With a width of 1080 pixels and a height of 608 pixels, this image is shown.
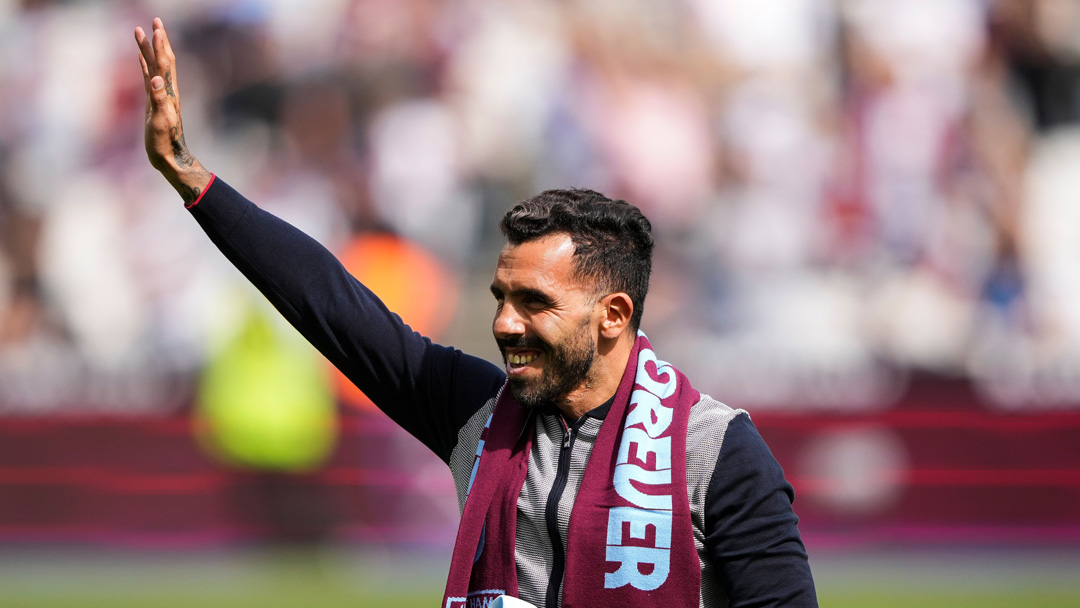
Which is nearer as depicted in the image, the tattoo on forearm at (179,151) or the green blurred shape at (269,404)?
the tattoo on forearm at (179,151)

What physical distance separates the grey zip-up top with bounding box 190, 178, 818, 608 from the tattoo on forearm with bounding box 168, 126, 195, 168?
0.07 meters

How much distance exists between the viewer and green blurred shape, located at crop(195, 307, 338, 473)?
6934 mm

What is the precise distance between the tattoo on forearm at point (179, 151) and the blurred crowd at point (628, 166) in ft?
17.3

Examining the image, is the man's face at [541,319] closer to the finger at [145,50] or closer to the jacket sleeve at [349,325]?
the jacket sleeve at [349,325]

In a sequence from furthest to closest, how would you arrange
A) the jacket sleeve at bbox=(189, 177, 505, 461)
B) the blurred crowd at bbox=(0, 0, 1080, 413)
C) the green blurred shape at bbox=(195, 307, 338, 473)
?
1. the blurred crowd at bbox=(0, 0, 1080, 413)
2. the green blurred shape at bbox=(195, 307, 338, 473)
3. the jacket sleeve at bbox=(189, 177, 505, 461)

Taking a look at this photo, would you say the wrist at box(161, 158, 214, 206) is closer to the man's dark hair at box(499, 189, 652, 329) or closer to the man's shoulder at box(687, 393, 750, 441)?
the man's dark hair at box(499, 189, 652, 329)

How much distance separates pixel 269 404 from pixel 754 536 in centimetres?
536

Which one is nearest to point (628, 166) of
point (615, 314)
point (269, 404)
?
point (269, 404)

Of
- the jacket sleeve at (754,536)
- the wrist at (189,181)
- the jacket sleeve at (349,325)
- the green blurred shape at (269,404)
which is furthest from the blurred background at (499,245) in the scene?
the jacket sleeve at (754,536)

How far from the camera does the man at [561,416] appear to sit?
1973 millimetres

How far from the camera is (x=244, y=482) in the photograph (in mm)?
7035

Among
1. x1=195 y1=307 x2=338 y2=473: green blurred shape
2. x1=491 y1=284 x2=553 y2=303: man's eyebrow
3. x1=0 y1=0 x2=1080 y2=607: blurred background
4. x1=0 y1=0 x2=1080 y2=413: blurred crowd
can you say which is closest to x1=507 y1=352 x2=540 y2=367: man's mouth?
x1=491 y1=284 x2=553 y2=303: man's eyebrow

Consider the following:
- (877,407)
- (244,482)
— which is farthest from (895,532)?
(244,482)

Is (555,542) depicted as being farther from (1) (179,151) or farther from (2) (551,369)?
(1) (179,151)
